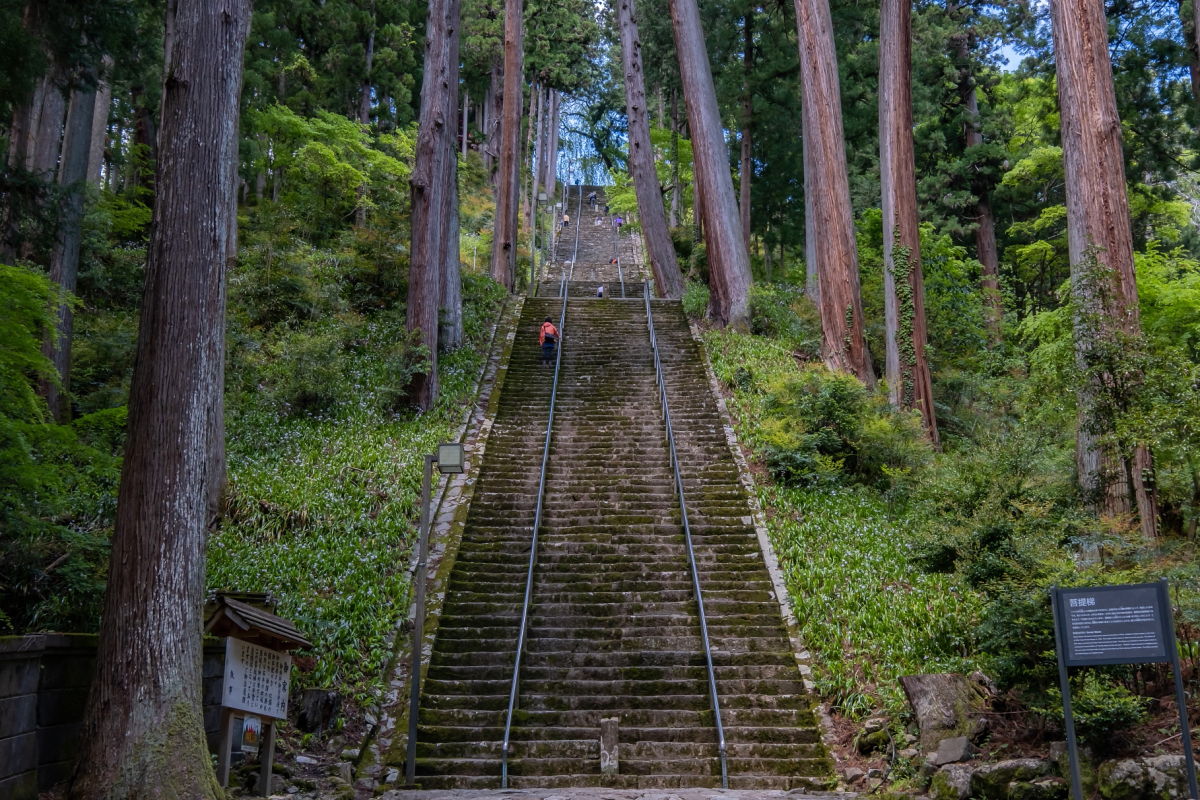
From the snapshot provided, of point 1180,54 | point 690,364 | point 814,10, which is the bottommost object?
point 690,364

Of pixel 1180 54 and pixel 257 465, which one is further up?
pixel 1180 54

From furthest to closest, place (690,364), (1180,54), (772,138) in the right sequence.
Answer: (772,138) → (690,364) → (1180,54)

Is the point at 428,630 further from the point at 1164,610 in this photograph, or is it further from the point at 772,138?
the point at 772,138

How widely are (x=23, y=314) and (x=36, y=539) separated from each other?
6.91ft

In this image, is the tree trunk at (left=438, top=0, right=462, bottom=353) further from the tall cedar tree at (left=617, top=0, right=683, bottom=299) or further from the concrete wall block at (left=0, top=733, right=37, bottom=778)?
the concrete wall block at (left=0, top=733, right=37, bottom=778)

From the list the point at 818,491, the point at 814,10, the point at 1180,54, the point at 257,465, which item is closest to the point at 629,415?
the point at 818,491

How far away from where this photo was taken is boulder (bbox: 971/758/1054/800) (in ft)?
24.0

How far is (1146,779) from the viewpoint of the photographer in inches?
265

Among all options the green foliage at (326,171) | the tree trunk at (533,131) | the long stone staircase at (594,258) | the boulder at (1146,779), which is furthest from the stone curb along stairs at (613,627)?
the tree trunk at (533,131)

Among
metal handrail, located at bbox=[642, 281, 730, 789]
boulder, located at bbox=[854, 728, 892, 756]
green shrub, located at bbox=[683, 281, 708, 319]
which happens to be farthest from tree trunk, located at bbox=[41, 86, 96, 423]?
green shrub, located at bbox=[683, 281, 708, 319]

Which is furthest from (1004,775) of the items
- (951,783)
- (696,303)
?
(696,303)

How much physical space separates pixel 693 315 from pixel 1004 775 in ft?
53.4

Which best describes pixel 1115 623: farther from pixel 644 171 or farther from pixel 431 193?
pixel 644 171

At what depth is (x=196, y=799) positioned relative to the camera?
253 inches
